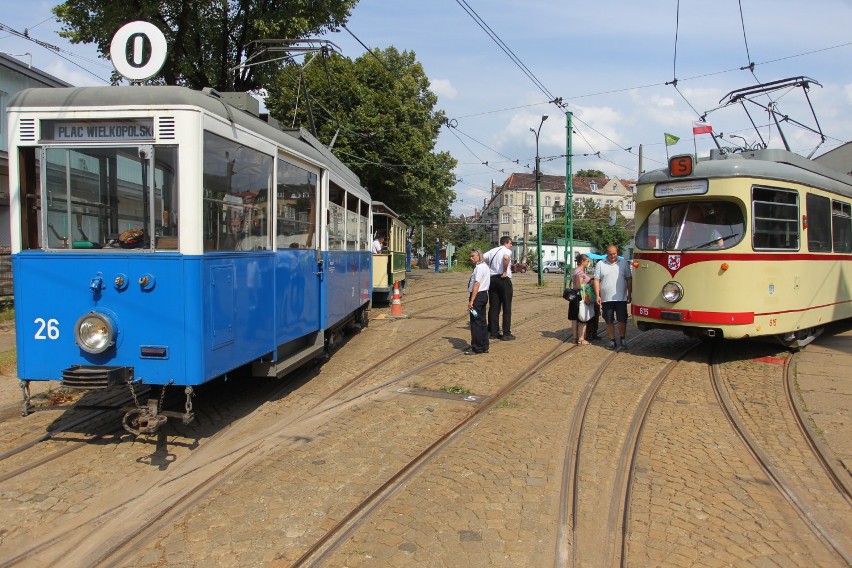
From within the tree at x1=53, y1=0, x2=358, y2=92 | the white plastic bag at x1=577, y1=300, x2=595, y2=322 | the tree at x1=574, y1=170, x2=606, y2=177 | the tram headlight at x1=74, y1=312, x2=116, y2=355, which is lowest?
the white plastic bag at x1=577, y1=300, x2=595, y2=322

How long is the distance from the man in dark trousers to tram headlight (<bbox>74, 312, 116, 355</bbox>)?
661 cm

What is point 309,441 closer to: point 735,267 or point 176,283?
point 176,283

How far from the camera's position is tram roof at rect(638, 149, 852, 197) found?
8656mm

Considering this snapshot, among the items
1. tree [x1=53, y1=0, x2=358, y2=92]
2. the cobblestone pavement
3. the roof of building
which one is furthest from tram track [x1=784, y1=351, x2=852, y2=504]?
the roof of building

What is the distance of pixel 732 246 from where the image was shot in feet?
28.3

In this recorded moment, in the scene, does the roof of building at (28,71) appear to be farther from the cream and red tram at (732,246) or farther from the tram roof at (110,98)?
the cream and red tram at (732,246)

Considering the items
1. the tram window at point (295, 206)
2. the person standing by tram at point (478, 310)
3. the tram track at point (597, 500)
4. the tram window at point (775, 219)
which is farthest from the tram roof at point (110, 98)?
the tram window at point (775, 219)

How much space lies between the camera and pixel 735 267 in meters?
8.56

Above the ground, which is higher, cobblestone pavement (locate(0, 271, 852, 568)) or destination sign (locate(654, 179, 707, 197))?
destination sign (locate(654, 179, 707, 197))

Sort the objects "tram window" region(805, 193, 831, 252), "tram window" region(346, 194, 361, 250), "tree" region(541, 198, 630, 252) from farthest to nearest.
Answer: "tree" region(541, 198, 630, 252) < "tram window" region(346, 194, 361, 250) < "tram window" region(805, 193, 831, 252)

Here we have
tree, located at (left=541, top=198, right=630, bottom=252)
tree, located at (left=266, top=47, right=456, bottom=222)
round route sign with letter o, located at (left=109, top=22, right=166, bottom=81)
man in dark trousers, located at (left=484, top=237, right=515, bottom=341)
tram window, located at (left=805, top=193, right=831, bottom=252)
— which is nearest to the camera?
round route sign with letter o, located at (left=109, top=22, right=166, bottom=81)

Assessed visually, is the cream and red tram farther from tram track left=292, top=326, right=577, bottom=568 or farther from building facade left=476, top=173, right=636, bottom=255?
building facade left=476, top=173, right=636, bottom=255

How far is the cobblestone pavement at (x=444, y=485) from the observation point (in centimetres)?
370

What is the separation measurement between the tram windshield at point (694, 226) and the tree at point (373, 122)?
16.7 meters
